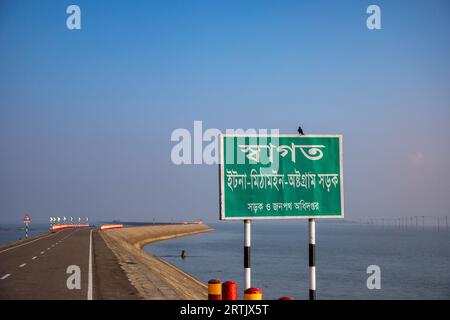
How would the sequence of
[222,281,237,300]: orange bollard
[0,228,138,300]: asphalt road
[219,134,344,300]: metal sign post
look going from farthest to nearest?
[0,228,138,300]: asphalt road < [219,134,344,300]: metal sign post < [222,281,237,300]: orange bollard

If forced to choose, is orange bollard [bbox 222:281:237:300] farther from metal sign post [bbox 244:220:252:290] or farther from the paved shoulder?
the paved shoulder

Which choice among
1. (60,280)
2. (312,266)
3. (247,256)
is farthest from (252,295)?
(60,280)

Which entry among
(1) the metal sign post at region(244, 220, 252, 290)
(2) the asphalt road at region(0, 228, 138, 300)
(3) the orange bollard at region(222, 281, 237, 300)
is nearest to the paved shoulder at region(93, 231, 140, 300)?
(2) the asphalt road at region(0, 228, 138, 300)

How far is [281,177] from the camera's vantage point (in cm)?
1552

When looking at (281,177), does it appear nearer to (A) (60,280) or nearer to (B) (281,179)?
(B) (281,179)

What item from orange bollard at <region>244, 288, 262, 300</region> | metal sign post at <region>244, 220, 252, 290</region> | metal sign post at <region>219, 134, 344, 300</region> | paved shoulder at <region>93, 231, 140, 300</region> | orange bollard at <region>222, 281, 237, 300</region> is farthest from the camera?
paved shoulder at <region>93, 231, 140, 300</region>

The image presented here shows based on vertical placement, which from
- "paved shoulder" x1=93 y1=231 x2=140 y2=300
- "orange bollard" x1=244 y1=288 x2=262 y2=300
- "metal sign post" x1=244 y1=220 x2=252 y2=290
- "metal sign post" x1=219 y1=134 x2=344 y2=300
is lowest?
"paved shoulder" x1=93 y1=231 x2=140 y2=300

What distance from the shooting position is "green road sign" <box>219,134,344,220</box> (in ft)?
49.3

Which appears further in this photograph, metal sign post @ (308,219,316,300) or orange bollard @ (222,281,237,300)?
metal sign post @ (308,219,316,300)

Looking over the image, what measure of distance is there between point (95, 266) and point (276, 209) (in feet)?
54.6
